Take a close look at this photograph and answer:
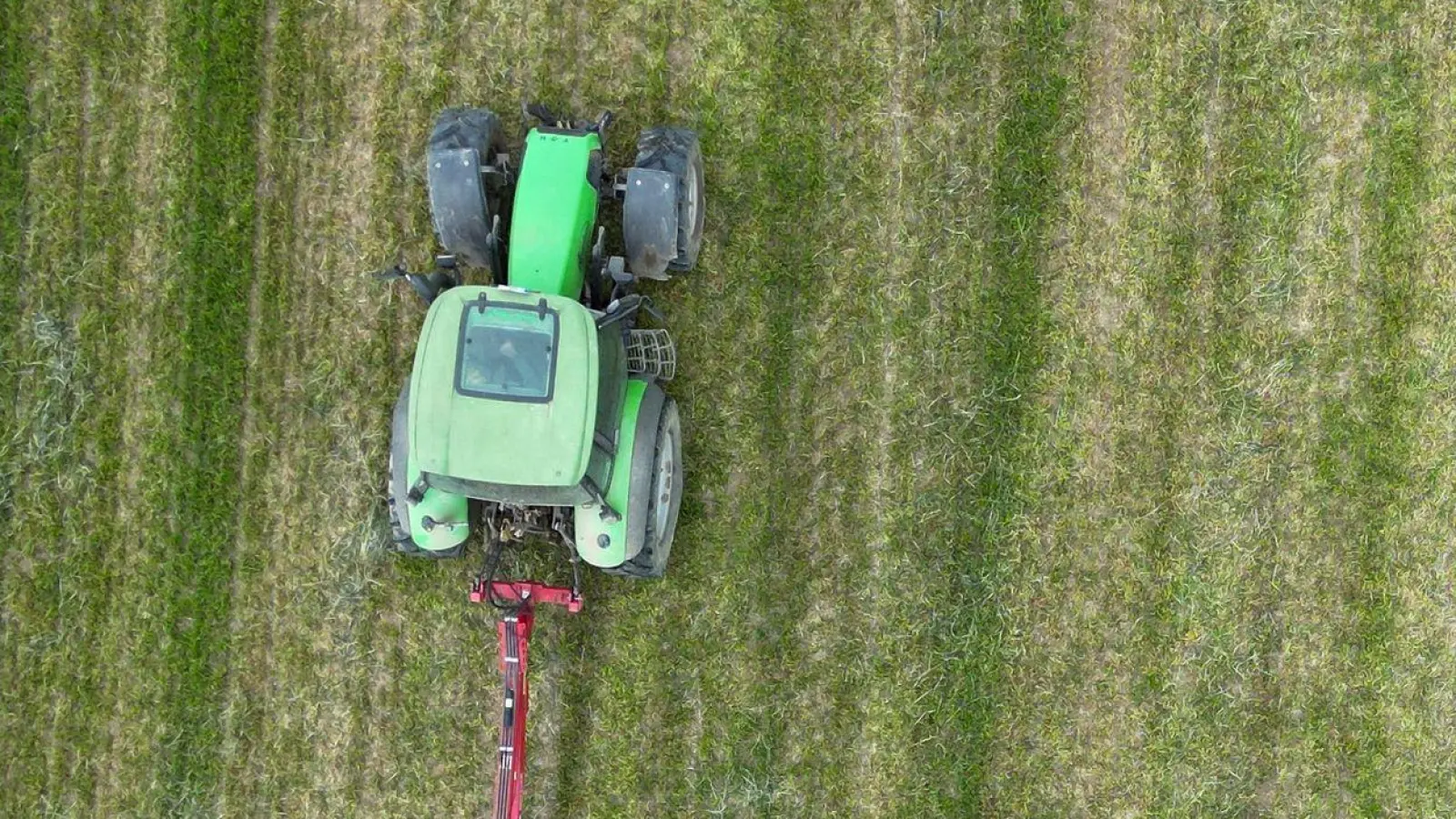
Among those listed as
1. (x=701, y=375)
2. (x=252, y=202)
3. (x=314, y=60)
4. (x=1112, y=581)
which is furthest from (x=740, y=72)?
(x=1112, y=581)

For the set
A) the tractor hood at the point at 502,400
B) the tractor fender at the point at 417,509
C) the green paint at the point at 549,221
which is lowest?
the tractor fender at the point at 417,509

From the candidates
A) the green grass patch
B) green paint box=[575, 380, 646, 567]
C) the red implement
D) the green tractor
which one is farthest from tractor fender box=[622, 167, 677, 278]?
the green grass patch

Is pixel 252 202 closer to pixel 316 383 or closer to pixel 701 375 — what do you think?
pixel 316 383

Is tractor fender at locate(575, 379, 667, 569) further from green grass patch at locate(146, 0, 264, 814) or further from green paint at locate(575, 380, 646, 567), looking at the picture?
green grass patch at locate(146, 0, 264, 814)

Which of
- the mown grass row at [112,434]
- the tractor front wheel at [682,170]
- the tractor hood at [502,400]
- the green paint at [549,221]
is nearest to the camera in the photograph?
the tractor hood at [502,400]

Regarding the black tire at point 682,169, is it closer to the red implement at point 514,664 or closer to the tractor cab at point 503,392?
the tractor cab at point 503,392

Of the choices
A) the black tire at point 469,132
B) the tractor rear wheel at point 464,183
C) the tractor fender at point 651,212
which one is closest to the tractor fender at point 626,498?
the tractor fender at point 651,212

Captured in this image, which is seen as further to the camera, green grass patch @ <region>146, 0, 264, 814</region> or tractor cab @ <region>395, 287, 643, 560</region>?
green grass patch @ <region>146, 0, 264, 814</region>
